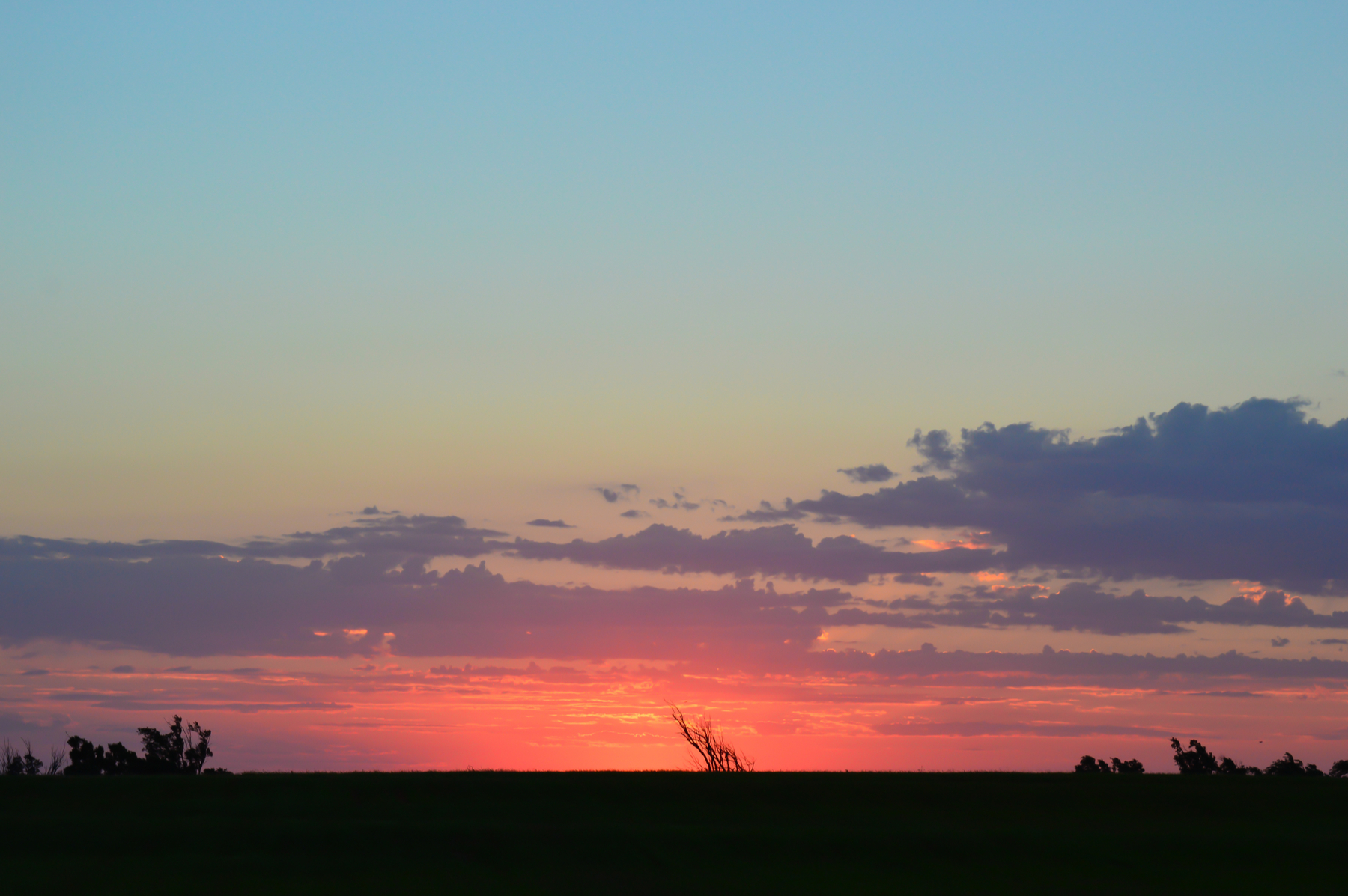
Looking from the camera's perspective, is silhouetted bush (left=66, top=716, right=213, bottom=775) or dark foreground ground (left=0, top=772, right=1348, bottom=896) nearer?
dark foreground ground (left=0, top=772, right=1348, bottom=896)

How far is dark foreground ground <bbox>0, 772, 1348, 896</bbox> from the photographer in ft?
67.4

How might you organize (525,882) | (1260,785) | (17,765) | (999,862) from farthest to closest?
(17,765) → (1260,785) → (999,862) → (525,882)

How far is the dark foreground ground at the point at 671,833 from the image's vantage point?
20.5 metres

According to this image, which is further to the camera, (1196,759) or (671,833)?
(1196,759)

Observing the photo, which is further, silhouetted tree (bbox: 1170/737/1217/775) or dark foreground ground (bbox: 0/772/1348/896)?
silhouetted tree (bbox: 1170/737/1217/775)

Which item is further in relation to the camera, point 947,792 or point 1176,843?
point 947,792

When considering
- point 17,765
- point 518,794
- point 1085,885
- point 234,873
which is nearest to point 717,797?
point 518,794

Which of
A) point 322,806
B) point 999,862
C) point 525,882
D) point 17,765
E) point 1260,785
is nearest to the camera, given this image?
point 525,882

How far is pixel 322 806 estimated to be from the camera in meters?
25.5

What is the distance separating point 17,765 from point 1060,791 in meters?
32.1

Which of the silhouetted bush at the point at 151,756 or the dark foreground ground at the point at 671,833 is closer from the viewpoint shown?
the dark foreground ground at the point at 671,833

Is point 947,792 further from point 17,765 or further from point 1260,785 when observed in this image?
point 17,765

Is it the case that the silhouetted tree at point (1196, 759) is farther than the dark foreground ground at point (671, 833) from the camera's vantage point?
Yes

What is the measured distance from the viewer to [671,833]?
75.5 ft
